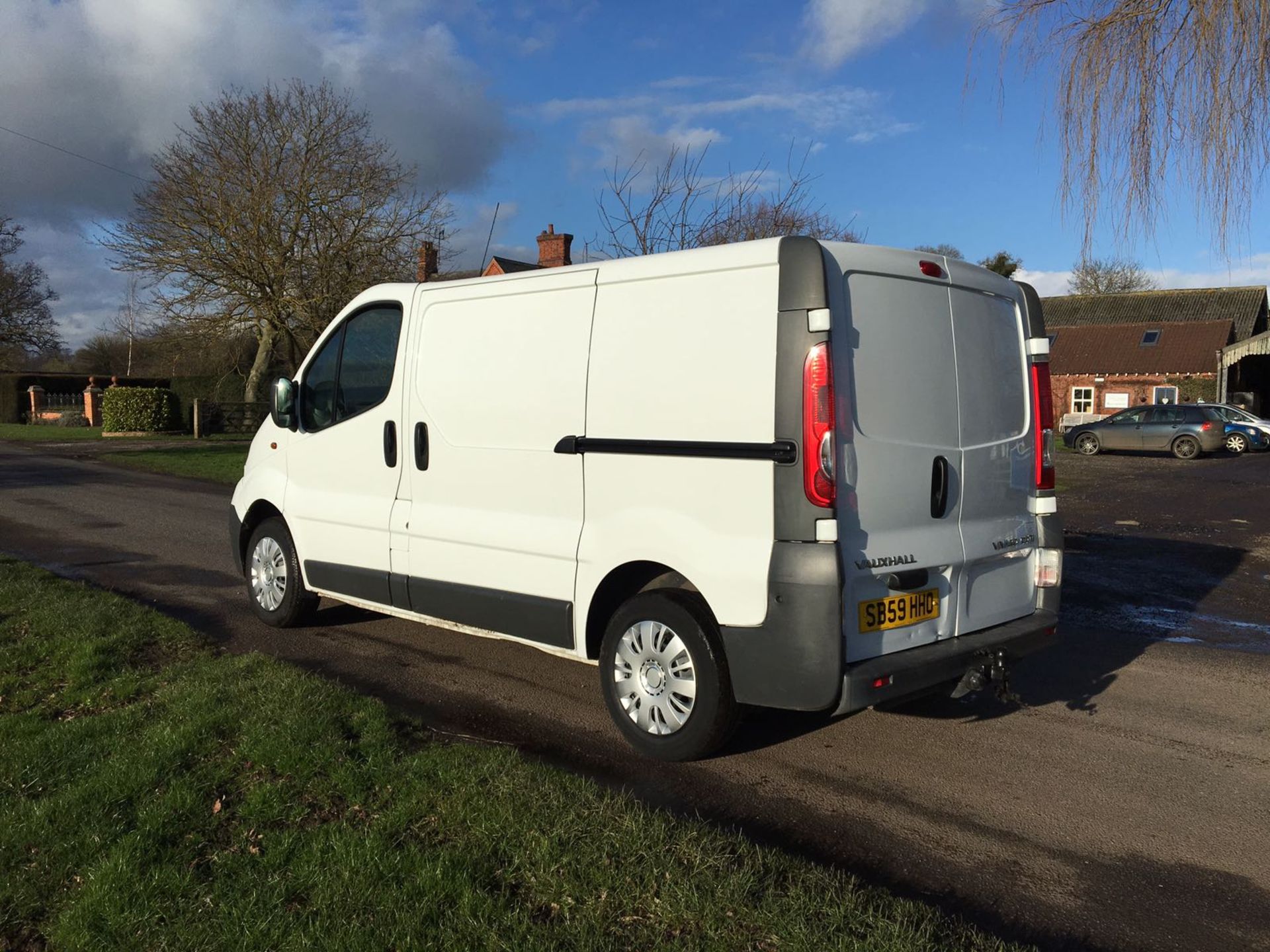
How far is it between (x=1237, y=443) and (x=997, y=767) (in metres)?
29.6

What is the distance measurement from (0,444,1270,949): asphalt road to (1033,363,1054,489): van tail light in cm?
131

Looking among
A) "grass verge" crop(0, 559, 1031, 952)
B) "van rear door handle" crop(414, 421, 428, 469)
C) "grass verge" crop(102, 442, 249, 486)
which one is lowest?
"grass verge" crop(0, 559, 1031, 952)

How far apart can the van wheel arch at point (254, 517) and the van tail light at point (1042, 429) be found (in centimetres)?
501

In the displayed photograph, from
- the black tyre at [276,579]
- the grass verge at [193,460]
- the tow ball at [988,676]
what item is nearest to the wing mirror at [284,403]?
the black tyre at [276,579]

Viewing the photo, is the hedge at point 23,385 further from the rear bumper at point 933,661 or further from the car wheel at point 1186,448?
the rear bumper at point 933,661

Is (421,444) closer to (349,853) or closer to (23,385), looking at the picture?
(349,853)

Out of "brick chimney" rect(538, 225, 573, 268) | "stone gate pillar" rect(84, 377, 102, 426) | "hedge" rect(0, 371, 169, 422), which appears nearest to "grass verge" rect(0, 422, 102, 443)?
"stone gate pillar" rect(84, 377, 102, 426)

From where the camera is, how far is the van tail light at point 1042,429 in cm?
Result: 496

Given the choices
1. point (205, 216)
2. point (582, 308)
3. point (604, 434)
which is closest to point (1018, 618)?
point (604, 434)

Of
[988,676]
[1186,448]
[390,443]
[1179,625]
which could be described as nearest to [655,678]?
[988,676]

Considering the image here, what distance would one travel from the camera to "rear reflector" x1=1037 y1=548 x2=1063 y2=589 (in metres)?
4.95

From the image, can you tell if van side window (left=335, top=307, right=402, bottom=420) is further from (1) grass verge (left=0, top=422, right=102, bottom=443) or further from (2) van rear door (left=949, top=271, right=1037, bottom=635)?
(1) grass verge (left=0, top=422, right=102, bottom=443)

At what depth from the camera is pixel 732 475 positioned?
406cm

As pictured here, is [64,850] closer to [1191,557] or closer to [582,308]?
[582,308]
